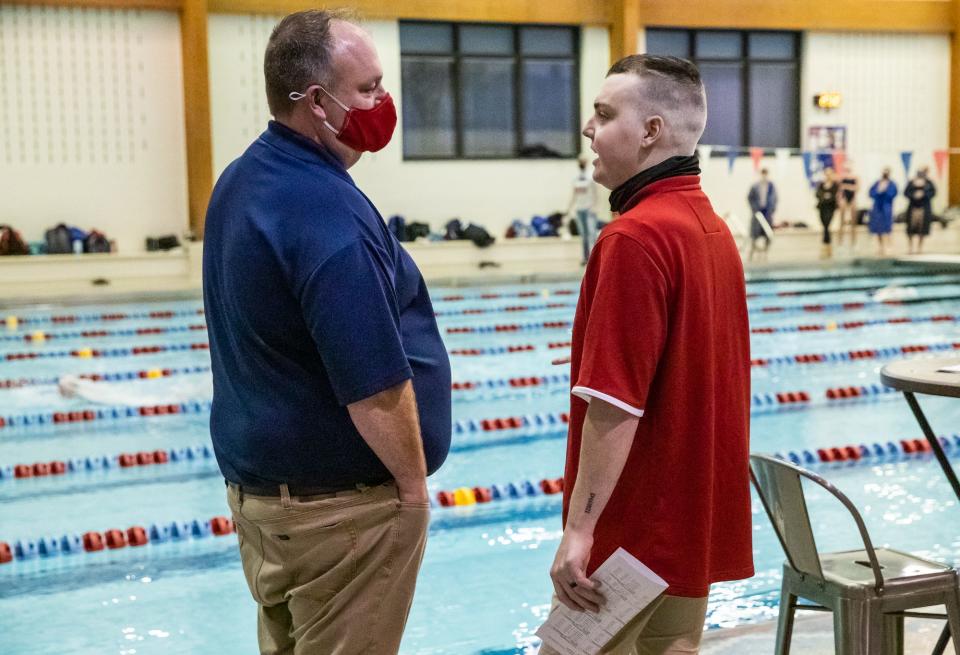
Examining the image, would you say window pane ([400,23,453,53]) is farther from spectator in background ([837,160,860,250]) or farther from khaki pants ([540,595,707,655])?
khaki pants ([540,595,707,655])

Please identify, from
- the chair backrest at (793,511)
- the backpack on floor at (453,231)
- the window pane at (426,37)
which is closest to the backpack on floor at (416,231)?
the backpack on floor at (453,231)

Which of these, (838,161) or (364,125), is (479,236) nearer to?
(838,161)

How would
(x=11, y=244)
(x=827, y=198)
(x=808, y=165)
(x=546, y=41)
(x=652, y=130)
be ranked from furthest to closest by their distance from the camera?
(x=546, y=41), (x=808, y=165), (x=827, y=198), (x=11, y=244), (x=652, y=130)

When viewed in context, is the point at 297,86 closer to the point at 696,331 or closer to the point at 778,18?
the point at 696,331

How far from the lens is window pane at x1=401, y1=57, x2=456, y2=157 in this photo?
1842 centimetres

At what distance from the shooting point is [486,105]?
18750mm

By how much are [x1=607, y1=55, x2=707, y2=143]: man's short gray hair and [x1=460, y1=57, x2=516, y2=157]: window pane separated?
55.6 feet

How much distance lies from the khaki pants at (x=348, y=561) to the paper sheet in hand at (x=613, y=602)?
291 mm

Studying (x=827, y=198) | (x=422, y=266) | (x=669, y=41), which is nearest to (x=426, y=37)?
(x=422, y=266)

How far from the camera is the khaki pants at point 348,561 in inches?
78.8

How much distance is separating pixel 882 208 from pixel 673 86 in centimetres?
1707

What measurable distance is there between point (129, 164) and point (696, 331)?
1645 centimetres

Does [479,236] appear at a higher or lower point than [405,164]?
lower

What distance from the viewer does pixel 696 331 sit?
1908 millimetres
